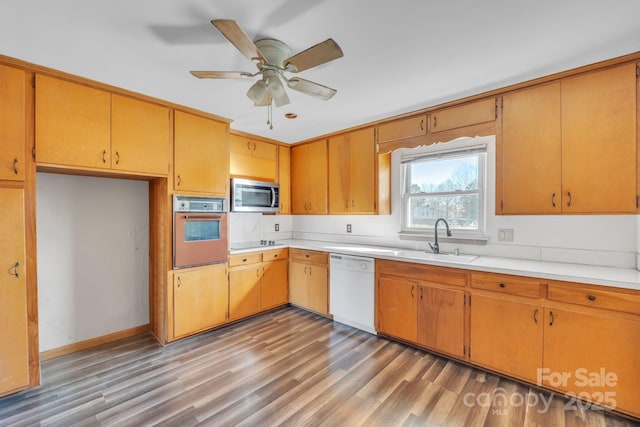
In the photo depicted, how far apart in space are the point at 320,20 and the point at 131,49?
4.13 feet

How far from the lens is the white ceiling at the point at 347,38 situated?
1.48 meters

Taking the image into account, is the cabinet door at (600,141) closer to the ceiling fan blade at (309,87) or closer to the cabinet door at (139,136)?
the ceiling fan blade at (309,87)

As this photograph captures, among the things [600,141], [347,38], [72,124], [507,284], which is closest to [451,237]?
[507,284]

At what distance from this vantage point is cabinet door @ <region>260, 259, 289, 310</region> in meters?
3.65

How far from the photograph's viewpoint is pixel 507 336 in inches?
87.2

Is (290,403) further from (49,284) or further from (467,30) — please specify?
(467,30)

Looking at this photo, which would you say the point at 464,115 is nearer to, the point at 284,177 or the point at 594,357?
the point at 594,357

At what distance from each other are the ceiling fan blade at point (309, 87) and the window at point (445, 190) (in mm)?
1657

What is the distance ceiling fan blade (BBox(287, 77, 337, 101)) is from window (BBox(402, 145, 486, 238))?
5.44 ft

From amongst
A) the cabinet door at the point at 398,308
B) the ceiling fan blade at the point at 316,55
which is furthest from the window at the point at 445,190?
the ceiling fan blade at the point at 316,55

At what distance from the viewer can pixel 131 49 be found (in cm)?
184

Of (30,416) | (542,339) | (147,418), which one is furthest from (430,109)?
(30,416)

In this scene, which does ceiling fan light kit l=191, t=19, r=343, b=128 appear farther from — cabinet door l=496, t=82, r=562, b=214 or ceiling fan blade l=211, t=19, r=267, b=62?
cabinet door l=496, t=82, r=562, b=214

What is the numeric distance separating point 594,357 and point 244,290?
3.15 metres
